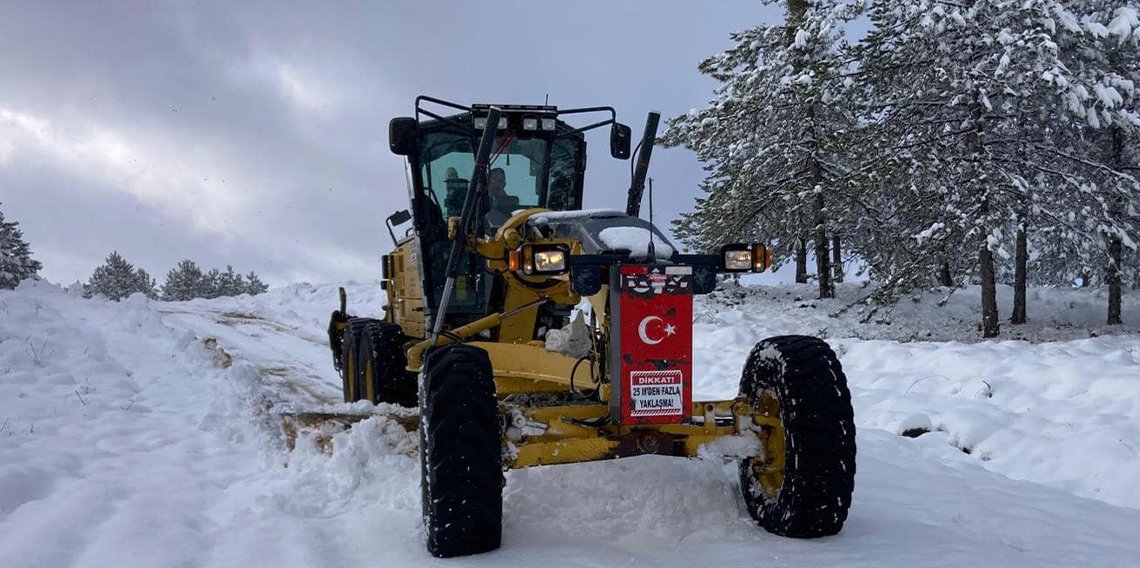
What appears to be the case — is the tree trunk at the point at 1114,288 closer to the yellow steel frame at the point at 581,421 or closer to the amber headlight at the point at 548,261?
the yellow steel frame at the point at 581,421

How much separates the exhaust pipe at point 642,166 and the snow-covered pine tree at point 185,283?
57.7m

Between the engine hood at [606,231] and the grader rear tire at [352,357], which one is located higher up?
the engine hood at [606,231]

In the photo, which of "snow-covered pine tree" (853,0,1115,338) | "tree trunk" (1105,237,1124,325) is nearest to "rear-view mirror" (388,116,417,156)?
"snow-covered pine tree" (853,0,1115,338)

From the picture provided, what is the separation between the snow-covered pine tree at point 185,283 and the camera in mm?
56344

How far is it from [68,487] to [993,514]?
583 centimetres

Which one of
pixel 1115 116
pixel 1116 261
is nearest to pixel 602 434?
pixel 1115 116

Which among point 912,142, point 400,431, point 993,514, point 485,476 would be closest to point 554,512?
point 485,476

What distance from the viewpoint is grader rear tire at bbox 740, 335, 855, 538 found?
12.6ft

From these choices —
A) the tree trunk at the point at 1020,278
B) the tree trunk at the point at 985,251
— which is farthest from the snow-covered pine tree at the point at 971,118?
the tree trunk at the point at 1020,278

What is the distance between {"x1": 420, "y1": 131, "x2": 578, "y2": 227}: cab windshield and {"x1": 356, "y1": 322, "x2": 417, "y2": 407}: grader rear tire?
51.8 inches

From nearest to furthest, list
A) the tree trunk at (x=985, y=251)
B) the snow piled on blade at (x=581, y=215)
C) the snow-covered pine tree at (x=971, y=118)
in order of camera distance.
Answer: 1. the snow piled on blade at (x=581, y=215)
2. the snow-covered pine tree at (x=971, y=118)
3. the tree trunk at (x=985, y=251)

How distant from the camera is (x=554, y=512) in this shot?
171 inches

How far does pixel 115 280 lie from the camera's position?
184ft

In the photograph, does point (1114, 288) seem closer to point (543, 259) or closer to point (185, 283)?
point (543, 259)
